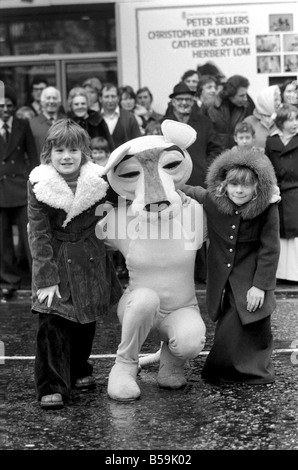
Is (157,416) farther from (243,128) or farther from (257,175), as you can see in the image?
(243,128)

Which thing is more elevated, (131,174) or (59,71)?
(59,71)

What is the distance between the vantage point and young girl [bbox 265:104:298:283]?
10.4m

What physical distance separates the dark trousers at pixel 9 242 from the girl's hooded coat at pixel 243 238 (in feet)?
13.2

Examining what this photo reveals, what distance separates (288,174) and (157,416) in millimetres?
5051

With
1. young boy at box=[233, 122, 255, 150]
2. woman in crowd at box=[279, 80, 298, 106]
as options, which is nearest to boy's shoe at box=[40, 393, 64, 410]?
young boy at box=[233, 122, 255, 150]

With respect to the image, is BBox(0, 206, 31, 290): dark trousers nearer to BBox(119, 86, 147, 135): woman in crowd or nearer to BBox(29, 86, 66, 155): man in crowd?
BBox(29, 86, 66, 155): man in crowd

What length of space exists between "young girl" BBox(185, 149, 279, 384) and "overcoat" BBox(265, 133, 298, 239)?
3924 mm

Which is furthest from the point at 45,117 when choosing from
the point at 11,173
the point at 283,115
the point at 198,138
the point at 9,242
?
the point at 283,115

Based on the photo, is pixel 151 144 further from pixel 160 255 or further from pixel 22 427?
pixel 22 427

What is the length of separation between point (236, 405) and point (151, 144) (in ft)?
5.18

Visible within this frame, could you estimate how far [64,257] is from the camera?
6.21m

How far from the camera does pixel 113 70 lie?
47.6 feet
